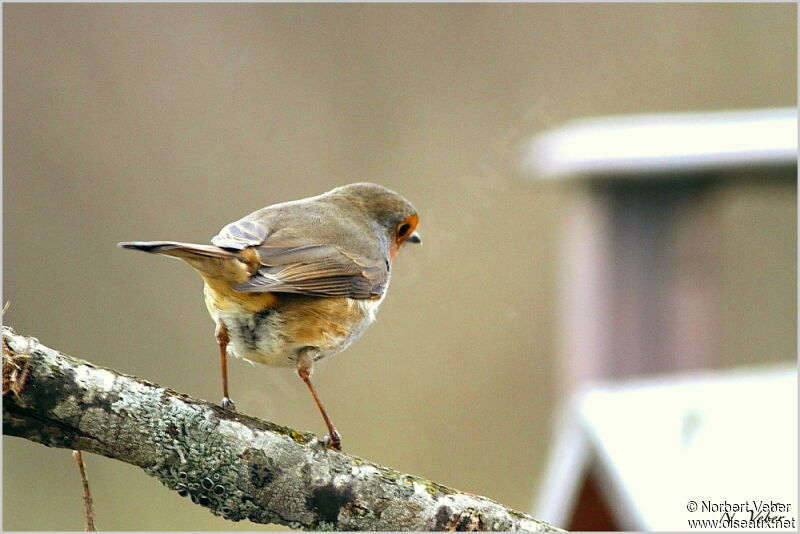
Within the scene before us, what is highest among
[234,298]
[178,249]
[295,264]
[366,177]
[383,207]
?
[366,177]

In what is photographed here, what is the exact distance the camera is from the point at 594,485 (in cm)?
373

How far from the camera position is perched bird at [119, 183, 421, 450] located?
2656 mm

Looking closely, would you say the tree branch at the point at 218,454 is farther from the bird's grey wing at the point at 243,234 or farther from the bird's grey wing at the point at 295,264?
the bird's grey wing at the point at 243,234

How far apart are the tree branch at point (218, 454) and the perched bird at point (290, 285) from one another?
0.28 metres

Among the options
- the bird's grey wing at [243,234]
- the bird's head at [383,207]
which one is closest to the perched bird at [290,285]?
the bird's grey wing at [243,234]

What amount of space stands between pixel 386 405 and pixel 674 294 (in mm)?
3714

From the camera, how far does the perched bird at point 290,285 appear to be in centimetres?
266

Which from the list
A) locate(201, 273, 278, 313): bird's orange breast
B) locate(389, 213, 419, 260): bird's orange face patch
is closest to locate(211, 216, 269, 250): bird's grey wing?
locate(201, 273, 278, 313): bird's orange breast

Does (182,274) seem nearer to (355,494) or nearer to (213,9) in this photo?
(213,9)

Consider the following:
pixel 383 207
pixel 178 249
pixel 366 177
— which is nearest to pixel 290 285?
pixel 178 249

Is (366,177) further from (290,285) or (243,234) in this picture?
(290,285)

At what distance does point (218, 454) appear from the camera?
6.87 feet

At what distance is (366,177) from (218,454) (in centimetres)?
577

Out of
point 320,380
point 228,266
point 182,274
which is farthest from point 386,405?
point 228,266
